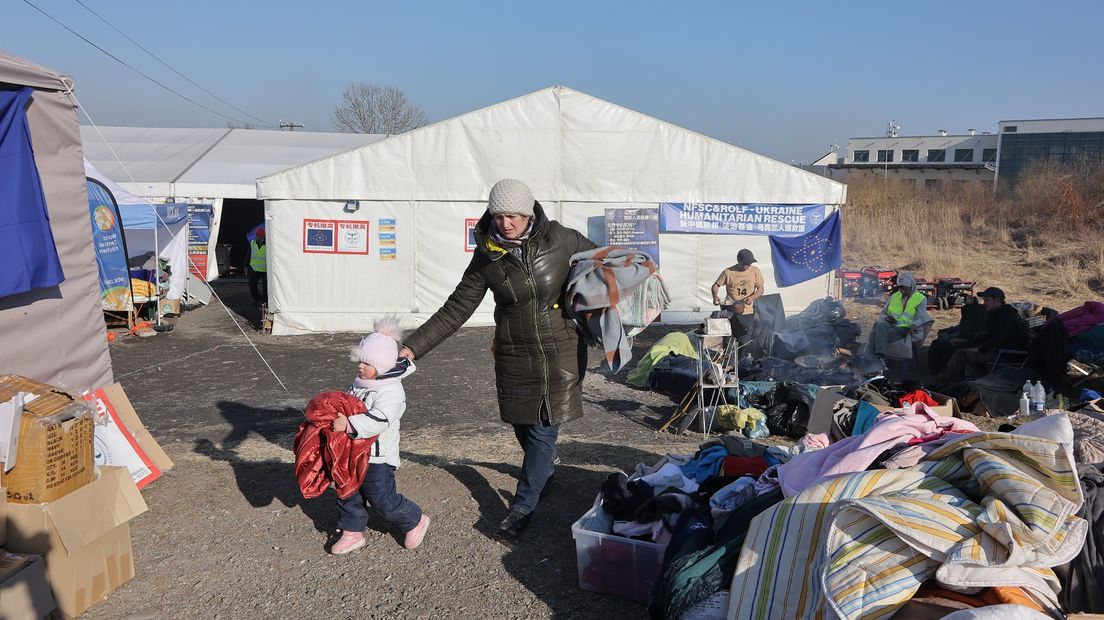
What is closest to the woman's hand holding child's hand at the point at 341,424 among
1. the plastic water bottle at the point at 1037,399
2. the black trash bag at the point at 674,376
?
the black trash bag at the point at 674,376

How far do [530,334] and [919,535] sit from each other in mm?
2278

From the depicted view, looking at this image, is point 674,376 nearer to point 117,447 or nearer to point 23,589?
point 117,447

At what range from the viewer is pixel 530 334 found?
14.2ft

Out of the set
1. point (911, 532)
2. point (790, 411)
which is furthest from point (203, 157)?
point (911, 532)

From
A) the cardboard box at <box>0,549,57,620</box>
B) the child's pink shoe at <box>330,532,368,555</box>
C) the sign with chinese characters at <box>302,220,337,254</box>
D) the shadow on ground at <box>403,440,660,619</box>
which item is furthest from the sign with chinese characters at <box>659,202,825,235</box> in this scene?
the cardboard box at <box>0,549,57,620</box>

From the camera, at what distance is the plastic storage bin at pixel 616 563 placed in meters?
3.75

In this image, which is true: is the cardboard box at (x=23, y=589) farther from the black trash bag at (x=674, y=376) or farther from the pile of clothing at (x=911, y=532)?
the black trash bag at (x=674, y=376)

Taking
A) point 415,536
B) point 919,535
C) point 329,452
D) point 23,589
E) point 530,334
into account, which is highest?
point 530,334

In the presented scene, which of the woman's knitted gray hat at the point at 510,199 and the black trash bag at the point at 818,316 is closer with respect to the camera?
the woman's knitted gray hat at the point at 510,199

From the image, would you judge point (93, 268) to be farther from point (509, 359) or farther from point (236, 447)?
point (509, 359)

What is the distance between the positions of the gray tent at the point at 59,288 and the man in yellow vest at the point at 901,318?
28.3ft

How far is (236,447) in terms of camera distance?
6469 millimetres

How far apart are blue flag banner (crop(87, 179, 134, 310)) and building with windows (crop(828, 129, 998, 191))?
42.1 metres

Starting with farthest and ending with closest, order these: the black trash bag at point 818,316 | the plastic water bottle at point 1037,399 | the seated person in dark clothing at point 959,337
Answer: the black trash bag at point 818,316
the seated person in dark clothing at point 959,337
the plastic water bottle at point 1037,399
